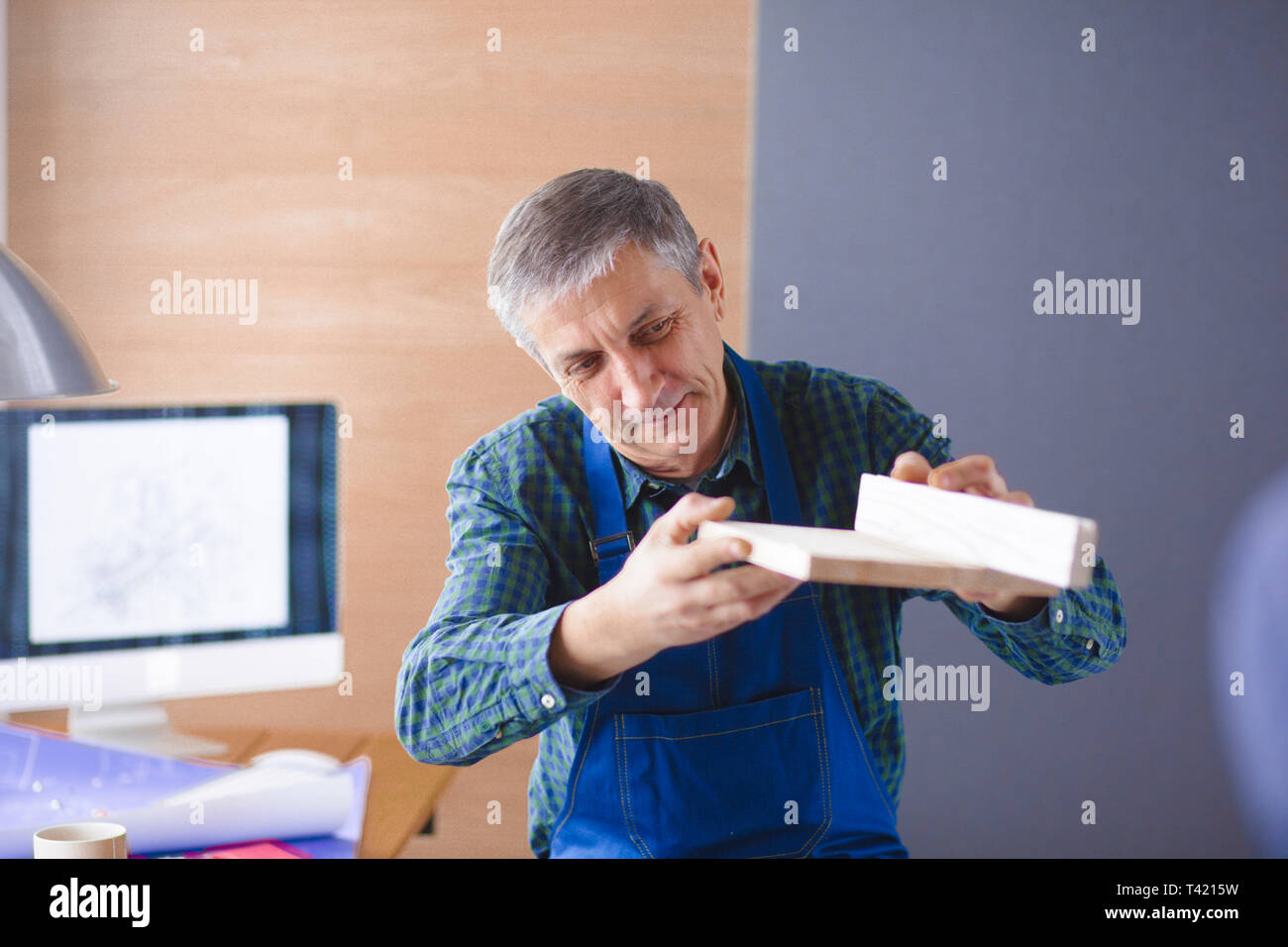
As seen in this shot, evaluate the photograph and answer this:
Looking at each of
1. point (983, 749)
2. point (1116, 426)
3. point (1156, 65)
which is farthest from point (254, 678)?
point (1156, 65)

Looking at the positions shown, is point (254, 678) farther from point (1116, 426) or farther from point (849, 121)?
point (1116, 426)

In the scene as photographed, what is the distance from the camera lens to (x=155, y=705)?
1.21 meters

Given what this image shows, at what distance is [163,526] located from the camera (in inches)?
46.0

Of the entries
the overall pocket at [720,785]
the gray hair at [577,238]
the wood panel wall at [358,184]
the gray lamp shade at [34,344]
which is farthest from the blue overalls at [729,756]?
the wood panel wall at [358,184]

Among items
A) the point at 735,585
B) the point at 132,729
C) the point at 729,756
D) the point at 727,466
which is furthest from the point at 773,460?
the point at 132,729

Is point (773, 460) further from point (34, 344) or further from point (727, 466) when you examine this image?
point (34, 344)

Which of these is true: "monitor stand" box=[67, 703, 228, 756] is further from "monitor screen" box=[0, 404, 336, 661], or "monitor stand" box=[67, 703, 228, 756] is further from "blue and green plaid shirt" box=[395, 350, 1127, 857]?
"blue and green plaid shirt" box=[395, 350, 1127, 857]

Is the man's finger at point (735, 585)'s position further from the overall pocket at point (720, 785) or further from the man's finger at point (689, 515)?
the overall pocket at point (720, 785)

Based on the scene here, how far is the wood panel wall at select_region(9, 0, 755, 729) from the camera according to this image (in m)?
1.50

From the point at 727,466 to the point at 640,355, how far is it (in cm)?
14

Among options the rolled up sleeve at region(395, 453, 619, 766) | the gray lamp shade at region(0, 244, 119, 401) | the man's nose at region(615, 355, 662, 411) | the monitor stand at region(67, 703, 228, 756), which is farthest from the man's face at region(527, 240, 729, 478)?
the monitor stand at region(67, 703, 228, 756)
